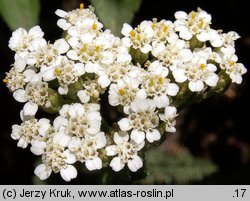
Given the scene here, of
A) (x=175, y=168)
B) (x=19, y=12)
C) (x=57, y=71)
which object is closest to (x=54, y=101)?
(x=57, y=71)

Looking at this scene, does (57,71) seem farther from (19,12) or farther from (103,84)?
(19,12)

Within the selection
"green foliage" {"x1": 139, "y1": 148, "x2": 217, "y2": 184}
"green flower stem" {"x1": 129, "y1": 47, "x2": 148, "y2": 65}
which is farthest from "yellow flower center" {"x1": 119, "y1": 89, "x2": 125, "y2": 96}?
"green foliage" {"x1": 139, "y1": 148, "x2": 217, "y2": 184}

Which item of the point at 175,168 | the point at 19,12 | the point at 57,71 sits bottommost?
the point at 57,71

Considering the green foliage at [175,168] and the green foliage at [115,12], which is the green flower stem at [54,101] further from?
the green foliage at [175,168]

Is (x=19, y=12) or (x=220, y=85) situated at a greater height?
(x=19, y=12)
